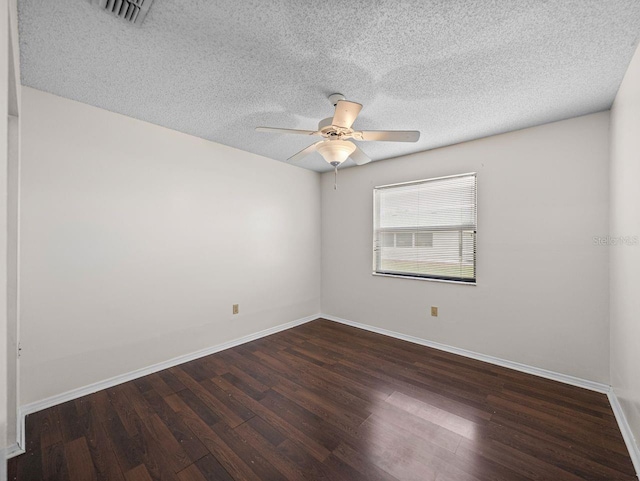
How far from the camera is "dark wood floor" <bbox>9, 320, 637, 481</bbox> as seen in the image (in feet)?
5.20

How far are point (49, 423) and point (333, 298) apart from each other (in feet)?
10.5

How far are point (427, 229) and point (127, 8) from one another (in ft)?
10.4

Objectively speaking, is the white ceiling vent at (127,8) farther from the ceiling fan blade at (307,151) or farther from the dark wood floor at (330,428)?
the dark wood floor at (330,428)

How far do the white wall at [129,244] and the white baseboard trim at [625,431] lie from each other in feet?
10.8

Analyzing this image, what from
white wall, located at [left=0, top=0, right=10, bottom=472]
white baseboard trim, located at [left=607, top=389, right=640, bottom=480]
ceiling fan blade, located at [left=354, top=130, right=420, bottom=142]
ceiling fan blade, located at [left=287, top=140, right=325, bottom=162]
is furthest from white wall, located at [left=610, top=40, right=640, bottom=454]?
white wall, located at [left=0, top=0, right=10, bottom=472]

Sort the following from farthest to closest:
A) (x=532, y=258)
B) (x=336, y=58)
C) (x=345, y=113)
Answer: (x=532, y=258) < (x=345, y=113) < (x=336, y=58)

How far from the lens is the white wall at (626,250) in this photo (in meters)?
1.63

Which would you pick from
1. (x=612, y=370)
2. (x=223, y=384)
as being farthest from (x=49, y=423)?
(x=612, y=370)

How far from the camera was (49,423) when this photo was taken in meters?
1.95

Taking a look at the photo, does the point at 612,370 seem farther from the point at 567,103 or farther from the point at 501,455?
the point at 567,103

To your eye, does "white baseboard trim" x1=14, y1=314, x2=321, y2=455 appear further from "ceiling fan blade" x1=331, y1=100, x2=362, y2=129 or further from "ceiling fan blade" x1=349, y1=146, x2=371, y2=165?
"ceiling fan blade" x1=331, y1=100, x2=362, y2=129

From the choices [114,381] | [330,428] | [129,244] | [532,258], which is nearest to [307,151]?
[129,244]

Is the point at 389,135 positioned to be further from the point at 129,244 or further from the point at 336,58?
the point at 129,244

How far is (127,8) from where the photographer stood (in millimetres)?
1359
